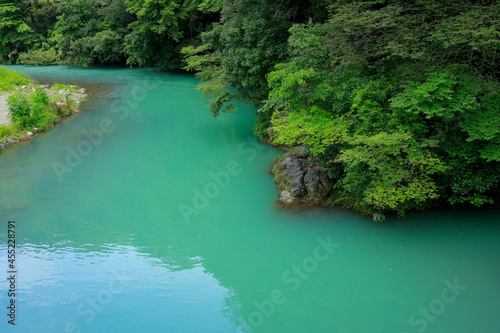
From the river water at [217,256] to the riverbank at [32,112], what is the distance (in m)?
1.86

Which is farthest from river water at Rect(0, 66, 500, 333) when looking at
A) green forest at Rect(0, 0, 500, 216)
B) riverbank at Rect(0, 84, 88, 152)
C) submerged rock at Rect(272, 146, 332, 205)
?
riverbank at Rect(0, 84, 88, 152)

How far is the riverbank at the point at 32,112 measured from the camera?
521 inches

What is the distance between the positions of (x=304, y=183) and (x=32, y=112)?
38.6 ft

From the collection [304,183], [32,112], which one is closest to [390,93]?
[304,183]

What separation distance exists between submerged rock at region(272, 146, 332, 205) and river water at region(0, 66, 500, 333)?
36cm

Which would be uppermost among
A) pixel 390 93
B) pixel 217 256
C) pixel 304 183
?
pixel 390 93

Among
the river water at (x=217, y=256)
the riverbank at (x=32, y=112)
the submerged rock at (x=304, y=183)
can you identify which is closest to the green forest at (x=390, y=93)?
the submerged rock at (x=304, y=183)

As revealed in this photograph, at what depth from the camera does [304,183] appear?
8828 mm

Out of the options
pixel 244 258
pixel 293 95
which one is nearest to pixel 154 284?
pixel 244 258

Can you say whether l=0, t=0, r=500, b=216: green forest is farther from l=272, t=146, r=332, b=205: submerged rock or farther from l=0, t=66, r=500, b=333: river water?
l=0, t=66, r=500, b=333: river water

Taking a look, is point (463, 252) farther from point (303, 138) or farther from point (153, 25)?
point (153, 25)

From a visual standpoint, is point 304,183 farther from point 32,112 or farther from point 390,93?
point 32,112

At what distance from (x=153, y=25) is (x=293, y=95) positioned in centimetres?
1943

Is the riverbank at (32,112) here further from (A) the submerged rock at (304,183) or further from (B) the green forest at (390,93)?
(A) the submerged rock at (304,183)
